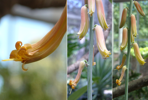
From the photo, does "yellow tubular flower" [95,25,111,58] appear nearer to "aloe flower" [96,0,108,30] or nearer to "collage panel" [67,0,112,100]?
"aloe flower" [96,0,108,30]

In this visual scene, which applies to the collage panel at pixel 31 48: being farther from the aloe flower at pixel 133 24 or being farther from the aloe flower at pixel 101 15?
the aloe flower at pixel 133 24

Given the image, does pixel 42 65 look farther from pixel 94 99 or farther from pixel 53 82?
pixel 94 99

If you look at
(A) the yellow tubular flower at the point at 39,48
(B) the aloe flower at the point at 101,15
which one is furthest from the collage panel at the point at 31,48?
(B) the aloe flower at the point at 101,15

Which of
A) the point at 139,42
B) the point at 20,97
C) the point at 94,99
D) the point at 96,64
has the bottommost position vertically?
the point at 94,99

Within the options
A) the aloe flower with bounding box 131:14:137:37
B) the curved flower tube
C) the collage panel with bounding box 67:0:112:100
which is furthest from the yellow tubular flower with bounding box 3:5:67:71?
the aloe flower with bounding box 131:14:137:37

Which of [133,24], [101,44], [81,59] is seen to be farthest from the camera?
[81,59]

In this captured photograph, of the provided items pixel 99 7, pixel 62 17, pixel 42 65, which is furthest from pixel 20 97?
pixel 99 7

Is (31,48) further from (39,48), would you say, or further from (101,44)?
(101,44)

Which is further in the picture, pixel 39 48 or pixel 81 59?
pixel 81 59

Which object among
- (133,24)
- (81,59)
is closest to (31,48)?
(81,59)
